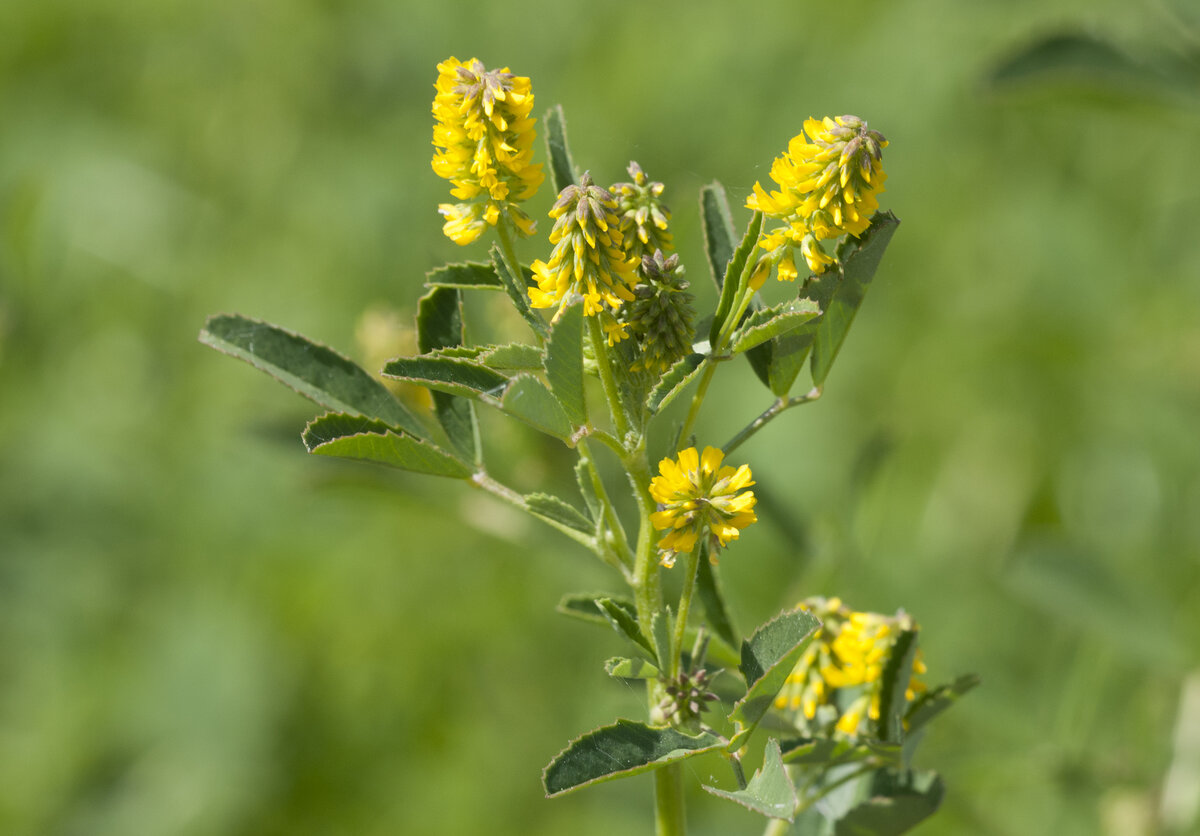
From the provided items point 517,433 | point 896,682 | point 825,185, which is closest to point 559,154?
point 825,185

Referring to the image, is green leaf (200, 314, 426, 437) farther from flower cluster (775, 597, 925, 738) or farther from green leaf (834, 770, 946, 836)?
green leaf (834, 770, 946, 836)

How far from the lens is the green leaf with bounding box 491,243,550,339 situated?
1322 millimetres

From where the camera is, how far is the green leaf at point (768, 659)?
1.22 meters

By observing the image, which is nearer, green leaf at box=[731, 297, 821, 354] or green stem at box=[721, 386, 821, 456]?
green leaf at box=[731, 297, 821, 354]

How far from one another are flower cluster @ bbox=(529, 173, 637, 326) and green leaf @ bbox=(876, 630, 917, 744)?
598 mm

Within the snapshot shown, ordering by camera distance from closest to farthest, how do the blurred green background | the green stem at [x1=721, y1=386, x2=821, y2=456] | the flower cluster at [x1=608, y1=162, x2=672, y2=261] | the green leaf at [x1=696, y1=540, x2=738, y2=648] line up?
the flower cluster at [x1=608, y1=162, x2=672, y2=261]
the green stem at [x1=721, y1=386, x2=821, y2=456]
the green leaf at [x1=696, y1=540, x2=738, y2=648]
the blurred green background

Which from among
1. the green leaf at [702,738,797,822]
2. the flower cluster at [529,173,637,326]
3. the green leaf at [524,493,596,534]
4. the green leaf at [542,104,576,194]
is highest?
the green leaf at [542,104,576,194]

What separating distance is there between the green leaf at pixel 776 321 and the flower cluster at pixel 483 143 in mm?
280

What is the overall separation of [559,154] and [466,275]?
8.7 inches

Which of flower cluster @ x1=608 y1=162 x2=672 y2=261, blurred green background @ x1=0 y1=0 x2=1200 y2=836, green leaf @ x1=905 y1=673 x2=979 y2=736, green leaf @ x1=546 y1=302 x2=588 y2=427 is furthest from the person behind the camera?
blurred green background @ x1=0 y1=0 x2=1200 y2=836

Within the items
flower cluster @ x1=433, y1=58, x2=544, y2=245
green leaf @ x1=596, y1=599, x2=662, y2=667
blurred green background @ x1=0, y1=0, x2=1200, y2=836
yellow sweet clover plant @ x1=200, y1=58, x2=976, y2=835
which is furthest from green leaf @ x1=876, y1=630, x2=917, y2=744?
blurred green background @ x1=0, y1=0, x2=1200, y2=836

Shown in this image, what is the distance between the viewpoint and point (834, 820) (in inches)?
63.1

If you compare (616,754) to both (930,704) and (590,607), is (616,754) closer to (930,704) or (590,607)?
(590,607)

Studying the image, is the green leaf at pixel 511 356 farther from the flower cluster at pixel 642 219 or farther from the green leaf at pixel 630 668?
the green leaf at pixel 630 668
